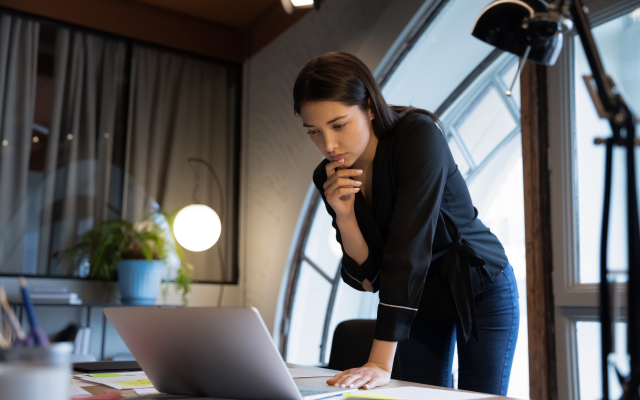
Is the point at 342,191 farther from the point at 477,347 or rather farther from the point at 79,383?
the point at 79,383

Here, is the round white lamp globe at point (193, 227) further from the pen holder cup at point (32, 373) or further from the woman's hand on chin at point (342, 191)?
the pen holder cup at point (32, 373)

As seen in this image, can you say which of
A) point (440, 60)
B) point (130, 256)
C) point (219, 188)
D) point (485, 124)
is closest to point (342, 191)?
point (440, 60)

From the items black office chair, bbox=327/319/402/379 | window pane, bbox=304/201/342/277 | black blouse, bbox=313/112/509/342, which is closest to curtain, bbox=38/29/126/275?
window pane, bbox=304/201/342/277

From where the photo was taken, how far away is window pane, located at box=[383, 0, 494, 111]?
9.24 feet

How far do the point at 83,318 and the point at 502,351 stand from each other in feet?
9.49

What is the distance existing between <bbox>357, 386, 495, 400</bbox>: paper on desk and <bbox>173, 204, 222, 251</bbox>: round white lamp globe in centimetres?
A: 304

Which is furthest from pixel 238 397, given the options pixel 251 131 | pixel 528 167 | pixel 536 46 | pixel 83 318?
pixel 251 131

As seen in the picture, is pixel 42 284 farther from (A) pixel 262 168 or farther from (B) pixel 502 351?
(B) pixel 502 351

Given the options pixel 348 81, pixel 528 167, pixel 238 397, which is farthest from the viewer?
pixel 528 167

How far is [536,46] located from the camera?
0.75 meters

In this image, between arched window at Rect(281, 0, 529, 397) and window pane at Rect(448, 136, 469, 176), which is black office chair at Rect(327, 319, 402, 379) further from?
window pane at Rect(448, 136, 469, 176)

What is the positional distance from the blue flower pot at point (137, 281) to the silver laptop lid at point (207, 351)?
8.23 feet

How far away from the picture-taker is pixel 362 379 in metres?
0.95

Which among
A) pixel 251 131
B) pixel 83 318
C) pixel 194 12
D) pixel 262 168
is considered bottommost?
pixel 83 318
